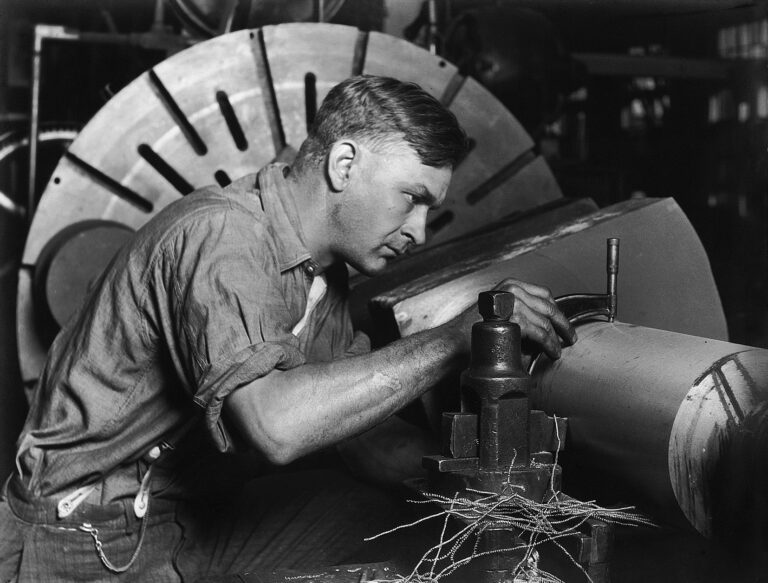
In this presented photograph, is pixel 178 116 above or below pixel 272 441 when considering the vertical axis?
above

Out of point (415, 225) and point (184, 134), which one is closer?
point (415, 225)

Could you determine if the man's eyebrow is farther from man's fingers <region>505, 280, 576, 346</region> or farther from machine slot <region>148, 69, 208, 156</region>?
machine slot <region>148, 69, 208, 156</region>

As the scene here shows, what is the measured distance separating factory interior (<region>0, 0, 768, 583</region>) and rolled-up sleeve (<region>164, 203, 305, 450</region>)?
0.91ft

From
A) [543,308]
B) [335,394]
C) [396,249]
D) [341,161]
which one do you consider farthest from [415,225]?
[335,394]

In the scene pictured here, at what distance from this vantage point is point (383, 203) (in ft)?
5.68

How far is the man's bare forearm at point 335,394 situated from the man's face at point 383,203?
0.24m

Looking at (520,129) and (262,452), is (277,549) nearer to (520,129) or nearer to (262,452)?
(262,452)

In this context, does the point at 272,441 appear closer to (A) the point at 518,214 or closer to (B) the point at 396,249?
(B) the point at 396,249

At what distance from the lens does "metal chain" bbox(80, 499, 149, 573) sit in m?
1.81

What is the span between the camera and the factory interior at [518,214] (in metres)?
1.44

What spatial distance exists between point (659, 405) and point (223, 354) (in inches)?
26.4

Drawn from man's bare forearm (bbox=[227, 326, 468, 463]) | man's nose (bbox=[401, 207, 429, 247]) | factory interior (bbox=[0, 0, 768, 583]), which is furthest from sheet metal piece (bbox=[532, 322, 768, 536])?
man's nose (bbox=[401, 207, 429, 247])

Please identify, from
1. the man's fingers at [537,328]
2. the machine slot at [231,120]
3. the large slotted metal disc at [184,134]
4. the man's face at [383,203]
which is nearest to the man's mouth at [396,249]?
the man's face at [383,203]

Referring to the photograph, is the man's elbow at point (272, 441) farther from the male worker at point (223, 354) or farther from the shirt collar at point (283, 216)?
the shirt collar at point (283, 216)
